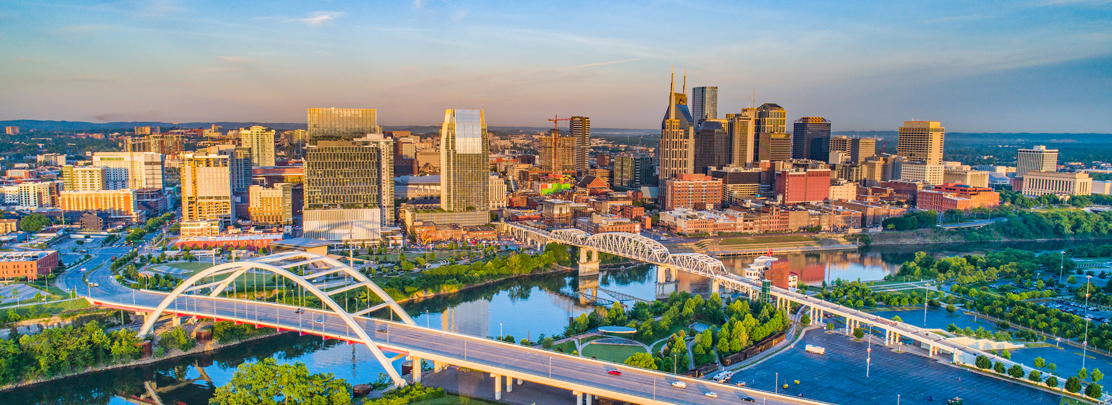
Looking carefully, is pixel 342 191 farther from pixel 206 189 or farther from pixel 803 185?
pixel 803 185

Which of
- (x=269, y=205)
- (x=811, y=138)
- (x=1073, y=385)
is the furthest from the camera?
(x=811, y=138)

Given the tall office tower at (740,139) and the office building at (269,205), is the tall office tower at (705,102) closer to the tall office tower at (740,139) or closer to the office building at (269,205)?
the tall office tower at (740,139)

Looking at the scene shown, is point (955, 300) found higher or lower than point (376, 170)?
lower

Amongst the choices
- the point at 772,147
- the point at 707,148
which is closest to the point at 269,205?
the point at 707,148

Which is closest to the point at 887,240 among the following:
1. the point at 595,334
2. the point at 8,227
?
the point at 595,334

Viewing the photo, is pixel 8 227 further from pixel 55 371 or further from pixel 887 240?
pixel 887 240

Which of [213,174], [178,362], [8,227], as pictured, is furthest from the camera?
[213,174]
